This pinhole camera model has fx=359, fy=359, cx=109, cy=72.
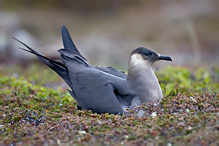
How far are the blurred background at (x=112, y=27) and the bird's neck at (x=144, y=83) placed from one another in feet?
26.9

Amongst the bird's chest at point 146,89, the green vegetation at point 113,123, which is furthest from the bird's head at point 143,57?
the green vegetation at point 113,123

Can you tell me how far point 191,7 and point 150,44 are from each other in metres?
7.24

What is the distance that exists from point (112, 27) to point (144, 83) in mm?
16016

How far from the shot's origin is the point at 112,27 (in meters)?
21.6

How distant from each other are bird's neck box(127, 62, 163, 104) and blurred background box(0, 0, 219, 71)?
8.20 m

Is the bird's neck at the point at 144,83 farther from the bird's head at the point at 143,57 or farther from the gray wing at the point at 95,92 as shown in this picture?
the gray wing at the point at 95,92

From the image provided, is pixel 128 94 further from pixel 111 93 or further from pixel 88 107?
pixel 88 107

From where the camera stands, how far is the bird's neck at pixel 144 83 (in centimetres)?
574

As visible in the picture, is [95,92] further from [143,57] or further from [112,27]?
[112,27]

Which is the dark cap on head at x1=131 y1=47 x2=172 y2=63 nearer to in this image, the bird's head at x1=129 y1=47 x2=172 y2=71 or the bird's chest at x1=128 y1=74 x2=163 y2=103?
the bird's head at x1=129 y1=47 x2=172 y2=71

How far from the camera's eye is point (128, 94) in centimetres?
581

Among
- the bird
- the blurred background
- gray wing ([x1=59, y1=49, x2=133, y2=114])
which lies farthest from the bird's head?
the blurred background

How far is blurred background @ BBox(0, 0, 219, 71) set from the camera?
16438 mm

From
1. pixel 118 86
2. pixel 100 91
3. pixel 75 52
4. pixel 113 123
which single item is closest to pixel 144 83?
pixel 118 86
